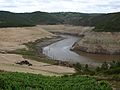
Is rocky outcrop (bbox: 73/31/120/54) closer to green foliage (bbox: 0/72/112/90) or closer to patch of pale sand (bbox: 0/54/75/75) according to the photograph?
patch of pale sand (bbox: 0/54/75/75)

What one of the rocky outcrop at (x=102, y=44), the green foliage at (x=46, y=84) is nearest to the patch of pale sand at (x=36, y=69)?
the green foliage at (x=46, y=84)

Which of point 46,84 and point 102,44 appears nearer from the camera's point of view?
point 46,84

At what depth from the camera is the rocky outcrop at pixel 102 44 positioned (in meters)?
93.6

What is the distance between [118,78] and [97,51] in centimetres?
6210

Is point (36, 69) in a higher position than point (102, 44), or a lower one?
lower

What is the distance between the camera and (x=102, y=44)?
96.4 m

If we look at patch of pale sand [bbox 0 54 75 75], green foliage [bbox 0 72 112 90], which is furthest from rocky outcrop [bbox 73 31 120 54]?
green foliage [bbox 0 72 112 90]

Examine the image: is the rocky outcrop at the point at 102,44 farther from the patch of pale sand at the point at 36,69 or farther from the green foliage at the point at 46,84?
the green foliage at the point at 46,84

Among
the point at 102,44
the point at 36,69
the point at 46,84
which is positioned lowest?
the point at 36,69

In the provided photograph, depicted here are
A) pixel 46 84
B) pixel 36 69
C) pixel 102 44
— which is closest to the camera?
pixel 46 84

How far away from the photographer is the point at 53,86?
25.8 metres

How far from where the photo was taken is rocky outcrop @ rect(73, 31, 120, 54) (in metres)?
93.6

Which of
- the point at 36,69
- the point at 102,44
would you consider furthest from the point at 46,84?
the point at 102,44

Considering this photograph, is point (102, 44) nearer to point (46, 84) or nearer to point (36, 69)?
point (36, 69)
